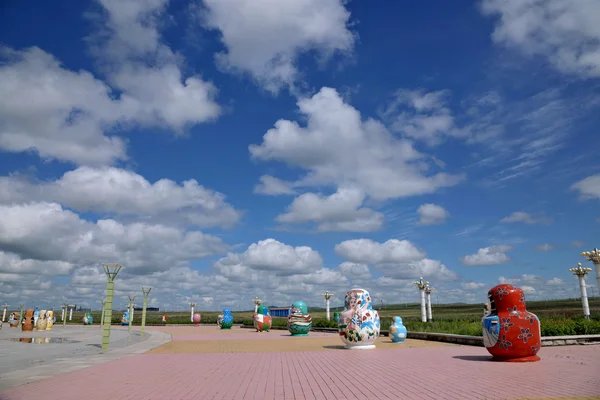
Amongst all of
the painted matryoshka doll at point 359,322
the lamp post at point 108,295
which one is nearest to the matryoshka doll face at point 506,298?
the painted matryoshka doll at point 359,322

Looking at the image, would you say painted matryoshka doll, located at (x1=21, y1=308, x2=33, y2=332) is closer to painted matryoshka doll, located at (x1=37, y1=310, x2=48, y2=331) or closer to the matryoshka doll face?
painted matryoshka doll, located at (x1=37, y1=310, x2=48, y2=331)

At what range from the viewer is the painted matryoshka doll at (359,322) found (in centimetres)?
1622

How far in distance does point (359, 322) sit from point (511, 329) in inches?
238

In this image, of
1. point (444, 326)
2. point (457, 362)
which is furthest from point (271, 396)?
point (444, 326)

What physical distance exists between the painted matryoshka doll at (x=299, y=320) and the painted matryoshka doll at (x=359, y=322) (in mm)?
11065

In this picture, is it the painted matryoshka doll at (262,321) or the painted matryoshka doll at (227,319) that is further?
the painted matryoshka doll at (227,319)

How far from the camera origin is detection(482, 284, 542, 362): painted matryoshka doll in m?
11.3

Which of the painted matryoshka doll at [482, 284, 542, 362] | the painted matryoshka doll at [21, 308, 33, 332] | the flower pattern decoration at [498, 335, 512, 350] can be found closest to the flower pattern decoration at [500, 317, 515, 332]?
the painted matryoshka doll at [482, 284, 542, 362]

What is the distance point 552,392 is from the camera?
7.26 m

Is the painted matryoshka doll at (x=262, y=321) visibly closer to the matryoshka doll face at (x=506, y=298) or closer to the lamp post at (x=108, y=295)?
the lamp post at (x=108, y=295)

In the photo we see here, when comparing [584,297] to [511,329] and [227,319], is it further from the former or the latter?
[227,319]

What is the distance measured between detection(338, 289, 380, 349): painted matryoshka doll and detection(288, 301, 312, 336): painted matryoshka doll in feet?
36.3

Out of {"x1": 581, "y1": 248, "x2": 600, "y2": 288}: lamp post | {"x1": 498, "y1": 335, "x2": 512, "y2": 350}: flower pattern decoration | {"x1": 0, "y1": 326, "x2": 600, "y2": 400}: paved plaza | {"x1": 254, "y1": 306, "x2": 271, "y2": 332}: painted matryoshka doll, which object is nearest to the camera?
{"x1": 0, "y1": 326, "x2": 600, "y2": 400}: paved plaza

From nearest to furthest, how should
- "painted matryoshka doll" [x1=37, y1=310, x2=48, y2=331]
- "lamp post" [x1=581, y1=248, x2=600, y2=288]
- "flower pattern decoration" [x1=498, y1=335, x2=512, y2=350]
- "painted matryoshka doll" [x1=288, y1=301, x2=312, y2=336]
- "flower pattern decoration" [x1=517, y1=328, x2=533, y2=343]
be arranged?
"flower pattern decoration" [x1=517, y1=328, x2=533, y2=343]
"flower pattern decoration" [x1=498, y1=335, x2=512, y2=350]
"lamp post" [x1=581, y1=248, x2=600, y2=288]
"painted matryoshka doll" [x1=288, y1=301, x2=312, y2=336]
"painted matryoshka doll" [x1=37, y1=310, x2=48, y2=331]
